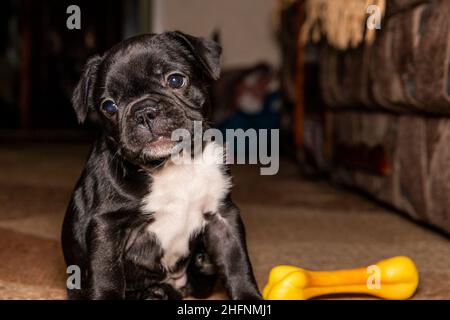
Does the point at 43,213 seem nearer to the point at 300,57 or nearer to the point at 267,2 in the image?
the point at 300,57

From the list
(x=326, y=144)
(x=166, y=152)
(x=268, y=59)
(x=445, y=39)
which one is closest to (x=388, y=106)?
(x=445, y=39)

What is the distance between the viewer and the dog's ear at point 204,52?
1.43 meters

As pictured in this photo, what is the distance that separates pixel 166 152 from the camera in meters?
1.33

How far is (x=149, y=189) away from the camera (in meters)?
1.34

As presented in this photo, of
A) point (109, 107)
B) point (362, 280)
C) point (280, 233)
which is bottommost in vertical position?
point (280, 233)

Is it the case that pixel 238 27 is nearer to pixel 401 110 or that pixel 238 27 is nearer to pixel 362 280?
pixel 401 110

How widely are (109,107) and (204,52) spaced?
0.78ft

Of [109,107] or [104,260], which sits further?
[109,107]

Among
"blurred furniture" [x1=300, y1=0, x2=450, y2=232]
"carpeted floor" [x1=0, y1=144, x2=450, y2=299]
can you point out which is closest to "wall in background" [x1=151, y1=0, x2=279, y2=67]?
"carpeted floor" [x1=0, y1=144, x2=450, y2=299]

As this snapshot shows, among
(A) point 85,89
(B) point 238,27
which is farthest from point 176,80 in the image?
(B) point 238,27

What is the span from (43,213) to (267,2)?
3.71m

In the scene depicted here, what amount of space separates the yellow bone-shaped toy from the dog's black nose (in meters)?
0.40

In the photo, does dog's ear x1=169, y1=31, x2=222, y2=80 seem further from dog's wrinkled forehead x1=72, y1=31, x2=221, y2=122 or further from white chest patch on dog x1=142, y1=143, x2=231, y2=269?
white chest patch on dog x1=142, y1=143, x2=231, y2=269

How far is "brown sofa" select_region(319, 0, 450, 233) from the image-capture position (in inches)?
73.3
